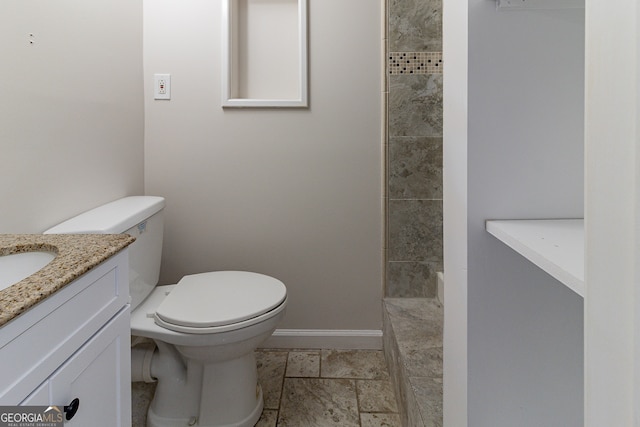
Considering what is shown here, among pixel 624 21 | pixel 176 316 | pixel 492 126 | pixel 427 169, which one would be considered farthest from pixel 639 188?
pixel 427 169

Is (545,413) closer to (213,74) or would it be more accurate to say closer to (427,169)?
(427,169)

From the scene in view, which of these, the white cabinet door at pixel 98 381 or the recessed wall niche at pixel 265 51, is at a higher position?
the recessed wall niche at pixel 265 51

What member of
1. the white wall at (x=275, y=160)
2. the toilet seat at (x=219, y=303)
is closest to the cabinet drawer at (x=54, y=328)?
the toilet seat at (x=219, y=303)

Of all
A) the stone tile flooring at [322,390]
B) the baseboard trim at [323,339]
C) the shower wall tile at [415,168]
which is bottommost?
the stone tile flooring at [322,390]

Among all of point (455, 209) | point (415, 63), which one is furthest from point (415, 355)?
point (415, 63)

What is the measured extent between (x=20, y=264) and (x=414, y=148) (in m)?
1.53

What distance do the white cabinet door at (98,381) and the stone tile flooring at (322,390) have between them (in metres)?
0.69

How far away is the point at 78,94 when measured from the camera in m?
1.31

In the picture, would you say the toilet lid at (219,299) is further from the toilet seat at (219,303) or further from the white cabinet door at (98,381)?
the white cabinet door at (98,381)

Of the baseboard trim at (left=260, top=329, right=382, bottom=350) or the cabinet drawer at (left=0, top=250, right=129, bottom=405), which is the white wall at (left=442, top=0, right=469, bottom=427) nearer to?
the cabinet drawer at (left=0, top=250, right=129, bottom=405)

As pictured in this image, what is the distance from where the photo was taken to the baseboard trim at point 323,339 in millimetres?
1897

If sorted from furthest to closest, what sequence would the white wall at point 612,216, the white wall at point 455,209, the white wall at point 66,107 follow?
the white wall at point 66,107
the white wall at point 455,209
the white wall at point 612,216

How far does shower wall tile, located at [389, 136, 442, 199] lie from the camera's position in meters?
1.80

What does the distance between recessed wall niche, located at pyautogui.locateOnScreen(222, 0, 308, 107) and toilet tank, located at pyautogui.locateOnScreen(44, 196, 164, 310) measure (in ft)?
2.24
